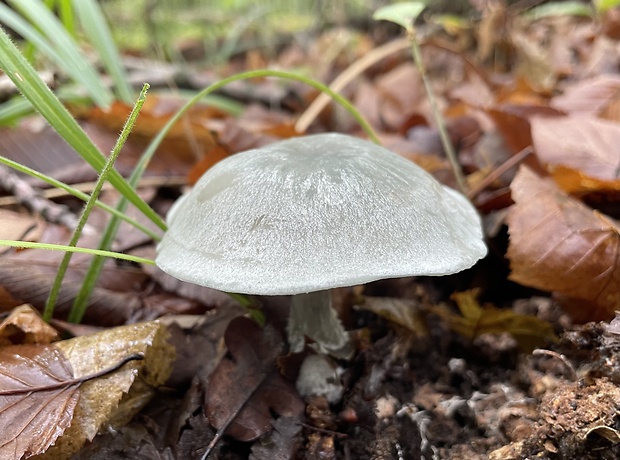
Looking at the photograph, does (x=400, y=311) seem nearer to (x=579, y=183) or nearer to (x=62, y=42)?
(x=579, y=183)

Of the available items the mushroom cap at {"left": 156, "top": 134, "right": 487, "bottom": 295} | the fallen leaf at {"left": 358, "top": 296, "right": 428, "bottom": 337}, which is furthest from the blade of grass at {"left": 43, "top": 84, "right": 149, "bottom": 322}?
the fallen leaf at {"left": 358, "top": 296, "right": 428, "bottom": 337}

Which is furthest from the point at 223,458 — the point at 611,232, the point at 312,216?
the point at 611,232

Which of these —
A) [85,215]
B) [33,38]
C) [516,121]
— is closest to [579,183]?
[516,121]

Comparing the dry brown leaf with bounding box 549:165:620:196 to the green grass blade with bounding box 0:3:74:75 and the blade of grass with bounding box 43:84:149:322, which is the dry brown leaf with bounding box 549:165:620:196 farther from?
the green grass blade with bounding box 0:3:74:75

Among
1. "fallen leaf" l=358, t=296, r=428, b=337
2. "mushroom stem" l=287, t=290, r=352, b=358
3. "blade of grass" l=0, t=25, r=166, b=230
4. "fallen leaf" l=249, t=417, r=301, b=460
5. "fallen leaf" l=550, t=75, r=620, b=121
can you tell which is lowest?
"fallen leaf" l=249, t=417, r=301, b=460

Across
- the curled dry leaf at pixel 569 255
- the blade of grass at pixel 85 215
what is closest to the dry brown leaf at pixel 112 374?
the blade of grass at pixel 85 215

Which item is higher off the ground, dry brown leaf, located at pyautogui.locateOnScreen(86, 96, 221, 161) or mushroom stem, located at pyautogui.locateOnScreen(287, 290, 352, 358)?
dry brown leaf, located at pyautogui.locateOnScreen(86, 96, 221, 161)

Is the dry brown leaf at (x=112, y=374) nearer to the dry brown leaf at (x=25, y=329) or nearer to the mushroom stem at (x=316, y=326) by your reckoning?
the dry brown leaf at (x=25, y=329)
